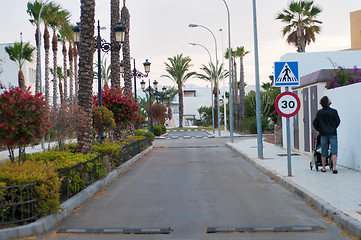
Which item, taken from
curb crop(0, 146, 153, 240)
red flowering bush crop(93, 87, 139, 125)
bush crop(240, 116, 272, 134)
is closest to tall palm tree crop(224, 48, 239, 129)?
bush crop(240, 116, 272, 134)

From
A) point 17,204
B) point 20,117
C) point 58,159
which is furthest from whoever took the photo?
point 58,159

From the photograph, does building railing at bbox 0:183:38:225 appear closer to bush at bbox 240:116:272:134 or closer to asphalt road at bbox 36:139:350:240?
asphalt road at bbox 36:139:350:240

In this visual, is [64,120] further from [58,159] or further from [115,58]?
[115,58]

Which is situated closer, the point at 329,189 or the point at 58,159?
the point at 329,189

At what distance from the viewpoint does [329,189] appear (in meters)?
9.74

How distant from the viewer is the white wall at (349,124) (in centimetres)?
1259

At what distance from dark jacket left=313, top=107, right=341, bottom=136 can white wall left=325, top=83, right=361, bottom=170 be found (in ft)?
2.46

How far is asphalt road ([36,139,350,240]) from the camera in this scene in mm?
7020

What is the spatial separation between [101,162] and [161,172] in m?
3.00

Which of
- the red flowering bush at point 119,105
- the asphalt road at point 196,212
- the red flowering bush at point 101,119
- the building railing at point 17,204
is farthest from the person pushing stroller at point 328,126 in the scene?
the red flowering bush at point 119,105

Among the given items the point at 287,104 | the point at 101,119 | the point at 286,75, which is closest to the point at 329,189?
the point at 287,104

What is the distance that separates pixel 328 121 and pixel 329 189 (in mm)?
2893

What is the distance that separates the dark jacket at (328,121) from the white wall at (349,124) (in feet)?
2.46

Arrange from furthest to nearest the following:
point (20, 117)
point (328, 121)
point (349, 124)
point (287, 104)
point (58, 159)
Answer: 1. point (349, 124)
2. point (287, 104)
3. point (328, 121)
4. point (58, 159)
5. point (20, 117)
